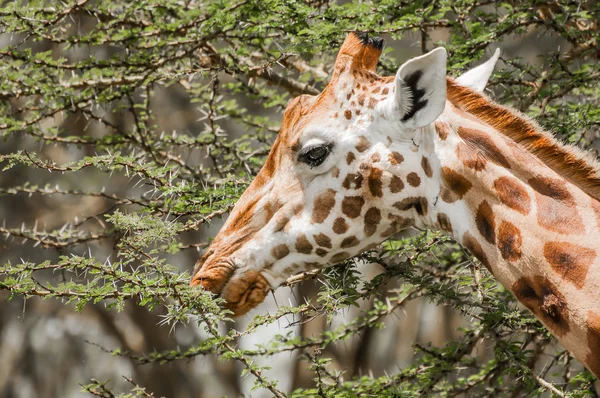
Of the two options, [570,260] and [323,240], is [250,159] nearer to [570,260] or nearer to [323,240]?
[323,240]

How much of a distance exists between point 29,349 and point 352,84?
10.3m

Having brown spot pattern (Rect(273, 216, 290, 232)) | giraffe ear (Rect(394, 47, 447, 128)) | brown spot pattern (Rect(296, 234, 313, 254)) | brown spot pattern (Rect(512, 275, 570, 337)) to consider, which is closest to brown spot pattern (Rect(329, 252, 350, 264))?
brown spot pattern (Rect(296, 234, 313, 254))

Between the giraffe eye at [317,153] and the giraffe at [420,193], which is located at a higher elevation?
the giraffe eye at [317,153]

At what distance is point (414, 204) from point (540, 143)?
0.55 metres

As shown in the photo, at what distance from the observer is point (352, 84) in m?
3.57

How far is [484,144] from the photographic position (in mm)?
3299

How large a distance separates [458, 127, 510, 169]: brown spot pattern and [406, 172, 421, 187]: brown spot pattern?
0.79 feet

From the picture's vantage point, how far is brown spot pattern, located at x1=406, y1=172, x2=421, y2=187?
3.33 m

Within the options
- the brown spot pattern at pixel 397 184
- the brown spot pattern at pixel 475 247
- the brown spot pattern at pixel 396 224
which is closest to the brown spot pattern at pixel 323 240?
the brown spot pattern at pixel 396 224

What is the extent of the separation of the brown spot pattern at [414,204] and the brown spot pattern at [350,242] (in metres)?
0.23

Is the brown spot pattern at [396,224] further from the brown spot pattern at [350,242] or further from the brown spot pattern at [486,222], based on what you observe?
the brown spot pattern at [486,222]

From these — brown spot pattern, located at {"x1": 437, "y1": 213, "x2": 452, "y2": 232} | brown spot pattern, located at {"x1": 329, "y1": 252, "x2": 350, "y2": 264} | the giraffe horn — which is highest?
the giraffe horn

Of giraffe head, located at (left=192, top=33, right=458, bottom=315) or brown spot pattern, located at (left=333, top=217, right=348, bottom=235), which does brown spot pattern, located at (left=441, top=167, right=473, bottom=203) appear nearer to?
giraffe head, located at (left=192, top=33, right=458, bottom=315)

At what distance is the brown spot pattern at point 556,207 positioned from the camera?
3127mm
